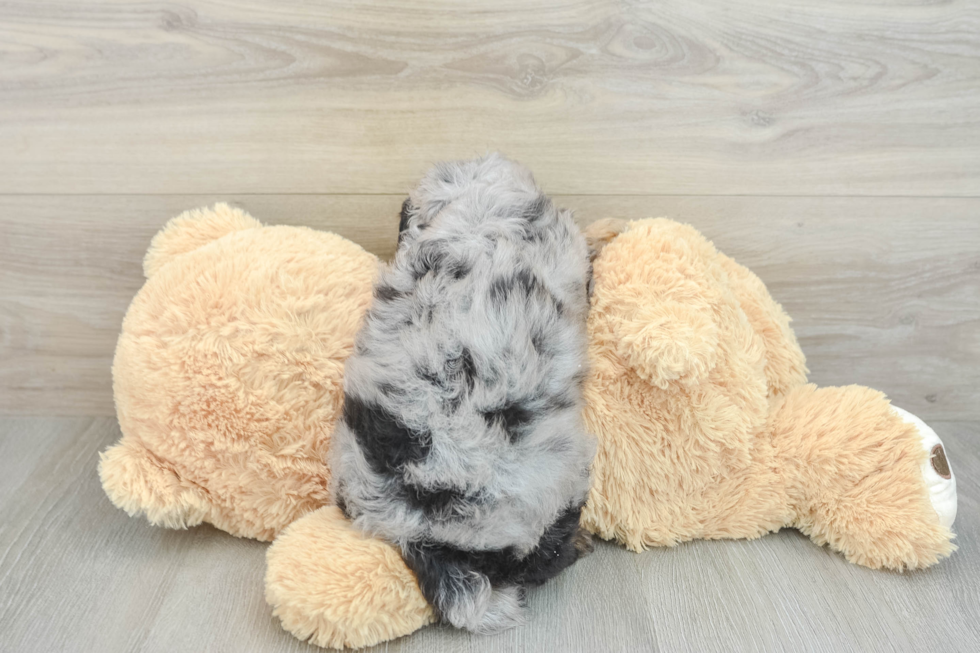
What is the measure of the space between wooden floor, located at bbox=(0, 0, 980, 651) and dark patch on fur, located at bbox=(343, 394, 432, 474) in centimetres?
24

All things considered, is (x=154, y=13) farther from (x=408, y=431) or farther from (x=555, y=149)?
(x=408, y=431)

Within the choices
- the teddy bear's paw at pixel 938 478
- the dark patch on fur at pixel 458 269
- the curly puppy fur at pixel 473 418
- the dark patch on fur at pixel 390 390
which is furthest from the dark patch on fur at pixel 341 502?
the teddy bear's paw at pixel 938 478

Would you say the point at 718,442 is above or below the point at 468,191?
below

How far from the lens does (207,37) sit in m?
0.86

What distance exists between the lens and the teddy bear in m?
0.73

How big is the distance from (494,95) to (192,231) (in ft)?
1.34

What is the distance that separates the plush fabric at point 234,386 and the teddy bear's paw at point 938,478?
61 centimetres

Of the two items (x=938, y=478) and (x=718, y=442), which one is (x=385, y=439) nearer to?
(x=718, y=442)

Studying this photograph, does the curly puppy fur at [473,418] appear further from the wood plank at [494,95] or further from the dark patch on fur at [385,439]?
the wood plank at [494,95]

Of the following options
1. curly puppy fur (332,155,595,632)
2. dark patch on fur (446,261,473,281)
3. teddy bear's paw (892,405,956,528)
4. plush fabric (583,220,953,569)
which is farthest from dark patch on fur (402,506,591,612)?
teddy bear's paw (892,405,956,528)

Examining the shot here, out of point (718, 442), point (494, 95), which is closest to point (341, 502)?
point (718, 442)

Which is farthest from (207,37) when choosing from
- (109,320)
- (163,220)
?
(109,320)

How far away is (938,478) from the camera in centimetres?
73

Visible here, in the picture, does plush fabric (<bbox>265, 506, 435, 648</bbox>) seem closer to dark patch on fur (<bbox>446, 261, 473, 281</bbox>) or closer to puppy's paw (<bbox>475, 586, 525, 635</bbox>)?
puppy's paw (<bbox>475, 586, 525, 635</bbox>)
